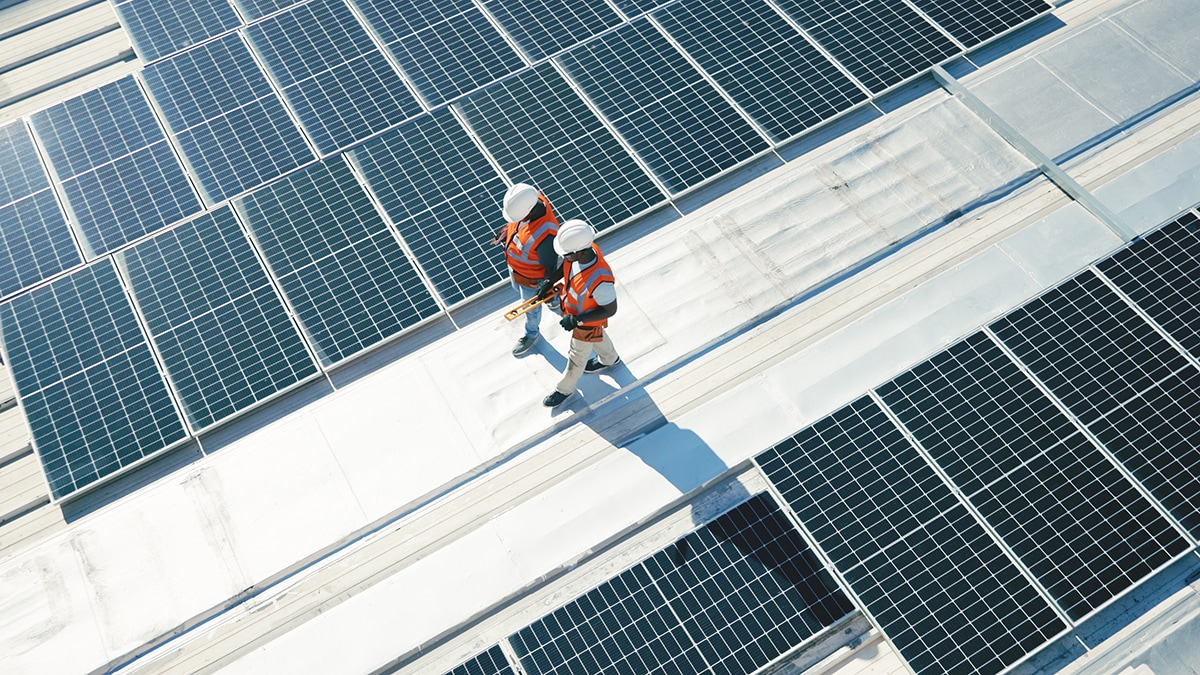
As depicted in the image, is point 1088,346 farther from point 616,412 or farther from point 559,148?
point 559,148

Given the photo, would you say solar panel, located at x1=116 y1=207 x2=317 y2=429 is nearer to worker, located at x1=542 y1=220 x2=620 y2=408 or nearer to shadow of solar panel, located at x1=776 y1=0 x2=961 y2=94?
worker, located at x1=542 y1=220 x2=620 y2=408

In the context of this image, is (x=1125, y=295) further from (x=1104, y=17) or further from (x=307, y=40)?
(x=307, y=40)

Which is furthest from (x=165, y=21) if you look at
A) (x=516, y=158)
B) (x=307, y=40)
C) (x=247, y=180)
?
(x=516, y=158)

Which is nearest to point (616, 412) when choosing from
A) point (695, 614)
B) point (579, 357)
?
point (579, 357)

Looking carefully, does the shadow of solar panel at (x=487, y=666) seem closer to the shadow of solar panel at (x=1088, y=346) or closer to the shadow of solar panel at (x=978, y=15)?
the shadow of solar panel at (x=1088, y=346)

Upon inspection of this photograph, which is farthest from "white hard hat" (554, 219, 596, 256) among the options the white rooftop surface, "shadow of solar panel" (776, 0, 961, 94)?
"shadow of solar panel" (776, 0, 961, 94)

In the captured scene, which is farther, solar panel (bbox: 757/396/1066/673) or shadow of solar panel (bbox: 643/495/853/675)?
shadow of solar panel (bbox: 643/495/853/675)

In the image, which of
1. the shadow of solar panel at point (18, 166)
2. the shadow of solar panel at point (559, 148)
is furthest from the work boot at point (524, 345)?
the shadow of solar panel at point (18, 166)
